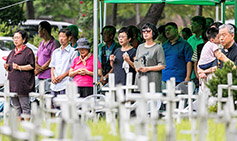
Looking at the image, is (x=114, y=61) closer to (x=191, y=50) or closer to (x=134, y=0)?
(x=191, y=50)

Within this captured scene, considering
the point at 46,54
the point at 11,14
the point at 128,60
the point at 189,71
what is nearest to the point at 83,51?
the point at 128,60

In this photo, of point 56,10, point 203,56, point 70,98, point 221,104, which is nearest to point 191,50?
point 203,56

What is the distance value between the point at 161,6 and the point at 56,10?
20081mm

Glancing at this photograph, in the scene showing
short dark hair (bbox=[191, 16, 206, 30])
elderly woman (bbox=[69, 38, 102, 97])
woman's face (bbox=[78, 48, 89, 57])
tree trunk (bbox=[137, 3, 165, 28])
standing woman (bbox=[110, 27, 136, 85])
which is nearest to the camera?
standing woman (bbox=[110, 27, 136, 85])

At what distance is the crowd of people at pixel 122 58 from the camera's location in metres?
8.91

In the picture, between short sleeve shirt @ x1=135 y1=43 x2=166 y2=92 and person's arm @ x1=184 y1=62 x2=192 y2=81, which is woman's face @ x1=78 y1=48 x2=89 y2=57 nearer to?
short sleeve shirt @ x1=135 y1=43 x2=166 y2=92

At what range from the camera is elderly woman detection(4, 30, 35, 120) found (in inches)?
377

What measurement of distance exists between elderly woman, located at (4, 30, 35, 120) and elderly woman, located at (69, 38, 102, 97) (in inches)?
27.5

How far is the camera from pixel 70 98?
622 cm

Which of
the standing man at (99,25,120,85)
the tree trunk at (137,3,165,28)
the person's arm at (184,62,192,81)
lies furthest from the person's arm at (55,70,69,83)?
the tree trunk at (137,3,165,28)

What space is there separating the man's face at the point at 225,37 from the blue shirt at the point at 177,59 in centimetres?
213

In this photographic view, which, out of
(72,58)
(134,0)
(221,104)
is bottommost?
(221,104)

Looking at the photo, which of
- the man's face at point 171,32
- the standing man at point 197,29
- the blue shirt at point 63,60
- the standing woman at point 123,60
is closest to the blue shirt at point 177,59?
the man's face at point 171,32

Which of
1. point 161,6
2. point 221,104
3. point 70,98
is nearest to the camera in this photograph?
point 70,98
